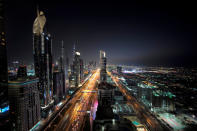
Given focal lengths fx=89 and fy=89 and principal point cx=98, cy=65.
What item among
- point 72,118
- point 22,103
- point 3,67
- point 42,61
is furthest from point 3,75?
point 42,61

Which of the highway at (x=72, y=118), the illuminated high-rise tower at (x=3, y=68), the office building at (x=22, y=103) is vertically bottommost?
the highway at (x=72, y=118)

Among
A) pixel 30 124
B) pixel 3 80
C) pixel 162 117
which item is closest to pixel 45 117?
pixel 30 124

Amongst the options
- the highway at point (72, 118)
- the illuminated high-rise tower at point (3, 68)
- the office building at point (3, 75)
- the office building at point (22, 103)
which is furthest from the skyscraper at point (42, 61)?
the illuminated high-rise tower at point (3, 68)

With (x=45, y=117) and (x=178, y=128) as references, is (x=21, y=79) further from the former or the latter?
(x=178, y=128)

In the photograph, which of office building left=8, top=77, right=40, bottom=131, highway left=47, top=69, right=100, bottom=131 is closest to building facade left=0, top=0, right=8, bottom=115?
office building left=8, top=77, right=40, bottom=131

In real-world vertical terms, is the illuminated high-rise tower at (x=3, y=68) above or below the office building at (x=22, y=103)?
above

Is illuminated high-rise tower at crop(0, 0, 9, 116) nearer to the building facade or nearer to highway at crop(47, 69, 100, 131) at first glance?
the building facade

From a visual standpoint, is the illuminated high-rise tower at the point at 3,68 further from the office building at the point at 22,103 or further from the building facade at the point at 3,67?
the office building at the point at 22,103

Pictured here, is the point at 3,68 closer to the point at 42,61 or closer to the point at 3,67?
the point at 3,67
